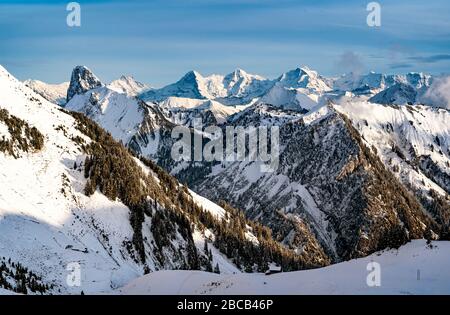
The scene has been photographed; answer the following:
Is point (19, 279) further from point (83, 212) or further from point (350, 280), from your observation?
point (83, 212)

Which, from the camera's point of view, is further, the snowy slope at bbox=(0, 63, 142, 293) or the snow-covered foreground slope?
the snowy slope at bbox=(0, 63, 142, 293)

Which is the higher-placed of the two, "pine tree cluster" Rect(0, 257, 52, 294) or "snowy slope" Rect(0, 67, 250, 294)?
"snowy slope" Rect(0, 67, 250, 294)

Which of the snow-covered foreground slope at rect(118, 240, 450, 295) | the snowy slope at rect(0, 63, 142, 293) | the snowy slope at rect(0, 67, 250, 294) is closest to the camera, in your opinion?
the snow-covered foreground slope at rect(118, 240, 450, 295)

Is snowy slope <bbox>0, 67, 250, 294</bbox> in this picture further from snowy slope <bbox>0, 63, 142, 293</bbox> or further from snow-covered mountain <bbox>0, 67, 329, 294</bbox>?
snow-covered mountain <bbox>0, 67, 329, 294</bbox>

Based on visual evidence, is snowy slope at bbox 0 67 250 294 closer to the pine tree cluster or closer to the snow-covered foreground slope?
the pine tree cluster

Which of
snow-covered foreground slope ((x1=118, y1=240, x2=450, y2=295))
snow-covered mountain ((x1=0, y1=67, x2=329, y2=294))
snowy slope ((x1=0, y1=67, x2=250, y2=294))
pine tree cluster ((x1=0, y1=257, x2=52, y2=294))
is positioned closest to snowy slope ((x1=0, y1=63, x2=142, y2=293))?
snowy slope ((x1=0, y1=67, x2=250, y2=294))

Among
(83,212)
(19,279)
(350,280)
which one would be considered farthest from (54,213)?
(350,280)

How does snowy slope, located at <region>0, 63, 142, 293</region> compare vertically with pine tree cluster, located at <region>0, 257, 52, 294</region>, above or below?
A: above

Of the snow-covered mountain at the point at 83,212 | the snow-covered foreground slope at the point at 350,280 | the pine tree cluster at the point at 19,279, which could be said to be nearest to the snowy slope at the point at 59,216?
the snow-covered mountain at the point at 83,212

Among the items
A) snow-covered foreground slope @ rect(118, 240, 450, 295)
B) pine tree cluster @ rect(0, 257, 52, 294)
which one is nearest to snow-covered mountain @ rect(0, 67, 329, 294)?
pine tree cluster @ rect(0, 257, 52, 294)

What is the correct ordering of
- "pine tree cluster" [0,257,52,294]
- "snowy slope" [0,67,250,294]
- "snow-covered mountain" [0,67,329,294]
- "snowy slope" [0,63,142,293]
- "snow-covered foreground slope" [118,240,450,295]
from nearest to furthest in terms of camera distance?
"snow-covered foreground slope" [118,240,450,295], "pine tree cluster" [0,257,52,294], "snowy slope" [0,67,250,294], "snowy slope" [0,63,142,293], "snow-covered mountain" [0,67,329,294]
